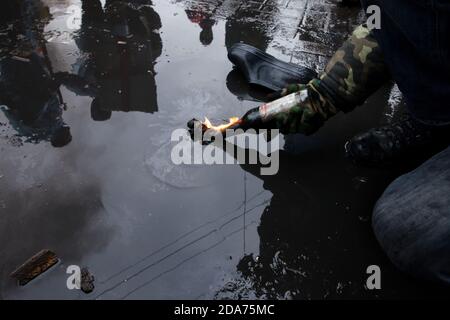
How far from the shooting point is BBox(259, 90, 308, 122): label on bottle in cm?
226

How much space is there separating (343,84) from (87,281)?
177cm

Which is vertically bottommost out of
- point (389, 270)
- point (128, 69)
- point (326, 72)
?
point (389, 270)

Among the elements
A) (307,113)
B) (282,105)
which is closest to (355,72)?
(307,113)

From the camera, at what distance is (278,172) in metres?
2.29

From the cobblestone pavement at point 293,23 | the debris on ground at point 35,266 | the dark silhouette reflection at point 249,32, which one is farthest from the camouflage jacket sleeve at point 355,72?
the debris on ground at point 35,266

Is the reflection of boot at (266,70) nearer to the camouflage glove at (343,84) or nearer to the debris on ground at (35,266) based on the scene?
the camouflage glove at (343,84)

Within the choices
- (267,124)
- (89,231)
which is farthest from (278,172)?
(89,231)

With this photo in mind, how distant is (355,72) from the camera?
2.12 m

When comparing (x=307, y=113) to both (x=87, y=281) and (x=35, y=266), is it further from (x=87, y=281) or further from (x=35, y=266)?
(x=35, y=266)

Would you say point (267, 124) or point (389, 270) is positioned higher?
point (267, 124)

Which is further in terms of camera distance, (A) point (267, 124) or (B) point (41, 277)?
(A) point (267, 124)

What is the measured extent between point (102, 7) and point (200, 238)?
335 cm

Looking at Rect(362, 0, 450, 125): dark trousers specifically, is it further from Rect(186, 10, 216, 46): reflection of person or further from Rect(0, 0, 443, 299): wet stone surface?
Rect(186, 10, 216, 46): reflection of person
